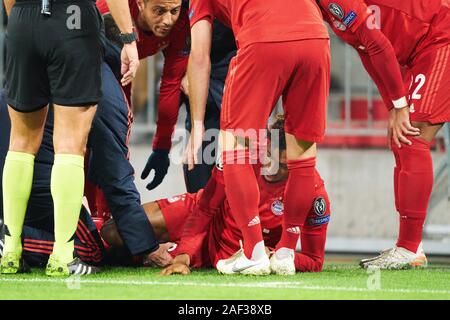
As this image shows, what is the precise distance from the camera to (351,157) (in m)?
9.25

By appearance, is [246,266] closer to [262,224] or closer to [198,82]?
[262,224]

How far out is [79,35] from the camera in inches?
179

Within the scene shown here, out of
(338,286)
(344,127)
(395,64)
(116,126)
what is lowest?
(344,127)

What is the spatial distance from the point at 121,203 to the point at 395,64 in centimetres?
137

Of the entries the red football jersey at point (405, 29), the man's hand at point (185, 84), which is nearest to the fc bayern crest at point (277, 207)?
the red football jersey at point (405, 29)

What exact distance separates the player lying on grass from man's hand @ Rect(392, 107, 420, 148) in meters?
0.44

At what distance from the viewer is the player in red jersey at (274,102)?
4.57 metres


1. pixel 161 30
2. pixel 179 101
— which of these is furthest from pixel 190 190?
pixel 161 30

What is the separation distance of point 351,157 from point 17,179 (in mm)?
4996

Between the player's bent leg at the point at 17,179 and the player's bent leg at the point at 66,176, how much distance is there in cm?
15

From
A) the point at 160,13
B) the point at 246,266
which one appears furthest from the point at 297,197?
the point at 160,13
